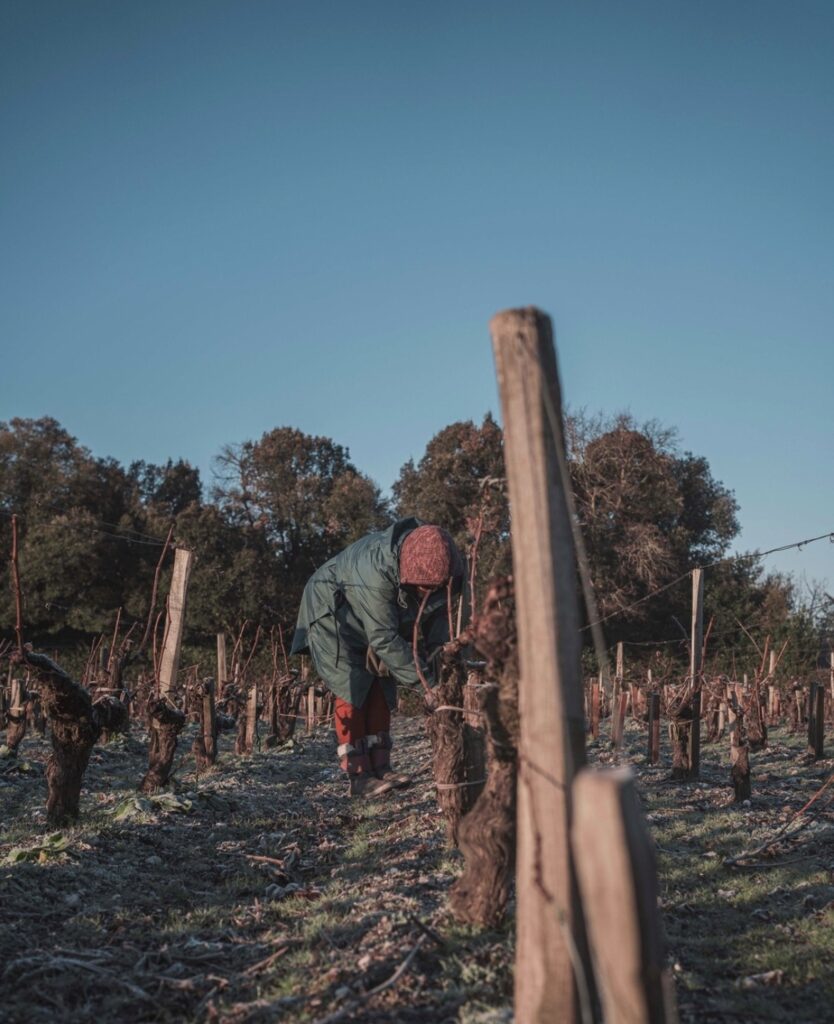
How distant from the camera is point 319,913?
423 cm

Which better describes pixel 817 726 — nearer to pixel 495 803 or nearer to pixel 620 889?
pixel 495 803

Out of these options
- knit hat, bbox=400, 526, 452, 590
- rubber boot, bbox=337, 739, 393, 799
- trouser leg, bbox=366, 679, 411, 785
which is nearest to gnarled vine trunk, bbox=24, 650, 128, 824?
rubber boot, bbox=337, 739, 393, 799

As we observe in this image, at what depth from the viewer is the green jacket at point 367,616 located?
6.77 meters

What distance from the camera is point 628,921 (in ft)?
6.02

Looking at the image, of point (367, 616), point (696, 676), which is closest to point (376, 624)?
point (367, 616)

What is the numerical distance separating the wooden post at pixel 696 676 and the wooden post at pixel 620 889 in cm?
701

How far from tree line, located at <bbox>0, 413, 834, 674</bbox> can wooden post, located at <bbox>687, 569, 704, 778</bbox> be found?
50.6ft

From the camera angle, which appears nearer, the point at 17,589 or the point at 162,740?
the point at 17,589

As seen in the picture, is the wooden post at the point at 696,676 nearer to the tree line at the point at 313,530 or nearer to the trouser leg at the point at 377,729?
the trouser leg at the point at 377,729

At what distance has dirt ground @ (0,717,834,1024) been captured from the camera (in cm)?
317

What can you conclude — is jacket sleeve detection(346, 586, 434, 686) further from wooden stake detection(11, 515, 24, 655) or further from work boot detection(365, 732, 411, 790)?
wooden stake detection(11, 515, 24, 655)

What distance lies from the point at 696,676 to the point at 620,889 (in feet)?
24.7

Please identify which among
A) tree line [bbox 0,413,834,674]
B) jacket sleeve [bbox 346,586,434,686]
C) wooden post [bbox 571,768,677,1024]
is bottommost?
wooden post [bbox 571,768,677,1024]

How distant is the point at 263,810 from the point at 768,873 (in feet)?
12.6
